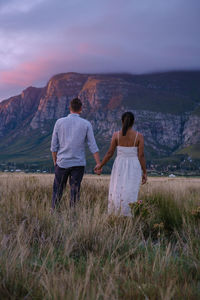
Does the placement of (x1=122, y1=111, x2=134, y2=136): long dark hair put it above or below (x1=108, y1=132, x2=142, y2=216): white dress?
above

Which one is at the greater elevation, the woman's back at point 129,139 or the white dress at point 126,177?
the woman's back at point 129,139

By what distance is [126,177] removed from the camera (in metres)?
6.29

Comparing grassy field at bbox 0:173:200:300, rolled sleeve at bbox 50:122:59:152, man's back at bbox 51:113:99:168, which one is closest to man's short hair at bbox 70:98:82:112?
man's back at bbox 51:113:99:168

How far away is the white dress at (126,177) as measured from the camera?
6.21 m

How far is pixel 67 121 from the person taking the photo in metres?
6.38

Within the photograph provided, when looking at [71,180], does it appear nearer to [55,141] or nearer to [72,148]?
[72,148]

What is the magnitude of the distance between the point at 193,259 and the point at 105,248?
0.96 metres

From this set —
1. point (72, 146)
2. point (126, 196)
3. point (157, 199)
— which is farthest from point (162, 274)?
A: point (157, 199)

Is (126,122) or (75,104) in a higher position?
(75,104)

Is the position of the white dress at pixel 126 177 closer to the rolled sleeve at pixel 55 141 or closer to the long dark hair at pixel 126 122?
the long dark hair at pixel 126 122

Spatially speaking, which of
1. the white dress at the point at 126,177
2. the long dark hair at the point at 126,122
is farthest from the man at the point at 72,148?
the long dark hair at the point at 126,122

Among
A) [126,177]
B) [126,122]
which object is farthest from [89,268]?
[126,122]

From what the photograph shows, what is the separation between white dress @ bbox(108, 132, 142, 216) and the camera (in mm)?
6207

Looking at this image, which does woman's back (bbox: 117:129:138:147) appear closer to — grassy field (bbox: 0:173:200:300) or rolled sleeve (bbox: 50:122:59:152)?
rolled sleeve (bbox: 50:122:59:152)
